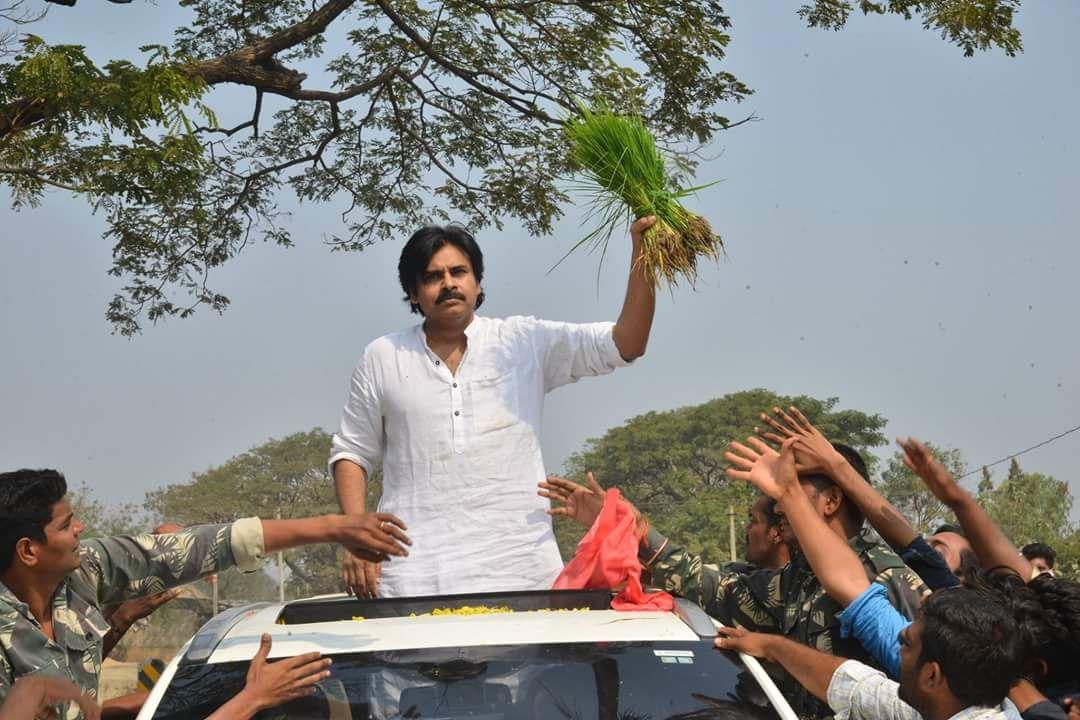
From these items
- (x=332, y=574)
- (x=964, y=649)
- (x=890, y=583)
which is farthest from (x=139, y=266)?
(x=332, y=574)

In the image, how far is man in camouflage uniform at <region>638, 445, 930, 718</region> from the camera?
402 cm

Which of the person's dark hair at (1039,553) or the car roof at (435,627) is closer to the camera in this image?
the car roof at (435,627)

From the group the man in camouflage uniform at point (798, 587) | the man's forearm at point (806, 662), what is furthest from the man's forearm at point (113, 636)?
the man's forearm at point (806, 662)

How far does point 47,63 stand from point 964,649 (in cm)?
558

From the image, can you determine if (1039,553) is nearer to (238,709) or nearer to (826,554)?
(826,554)

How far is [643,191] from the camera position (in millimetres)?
5023

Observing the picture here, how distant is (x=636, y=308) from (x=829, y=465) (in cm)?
98

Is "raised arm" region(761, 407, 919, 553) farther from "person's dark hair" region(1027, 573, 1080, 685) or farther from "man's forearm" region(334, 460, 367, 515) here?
"man's forearm" region(334, 460, 367, 515)

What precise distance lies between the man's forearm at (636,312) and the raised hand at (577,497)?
54 centimetres

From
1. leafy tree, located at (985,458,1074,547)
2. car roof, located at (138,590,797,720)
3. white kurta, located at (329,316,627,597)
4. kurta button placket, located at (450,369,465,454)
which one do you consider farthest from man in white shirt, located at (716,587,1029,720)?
leafy tree, located at (985,458,1074,547)

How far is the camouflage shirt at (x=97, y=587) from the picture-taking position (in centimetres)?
372

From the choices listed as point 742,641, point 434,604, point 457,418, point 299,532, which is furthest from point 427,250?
point 742,641

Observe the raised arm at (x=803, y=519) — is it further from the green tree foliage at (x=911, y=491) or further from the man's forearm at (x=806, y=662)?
the green tree foliage at (x=911, y=491)

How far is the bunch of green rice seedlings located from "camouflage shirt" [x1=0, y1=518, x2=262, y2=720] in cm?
160
